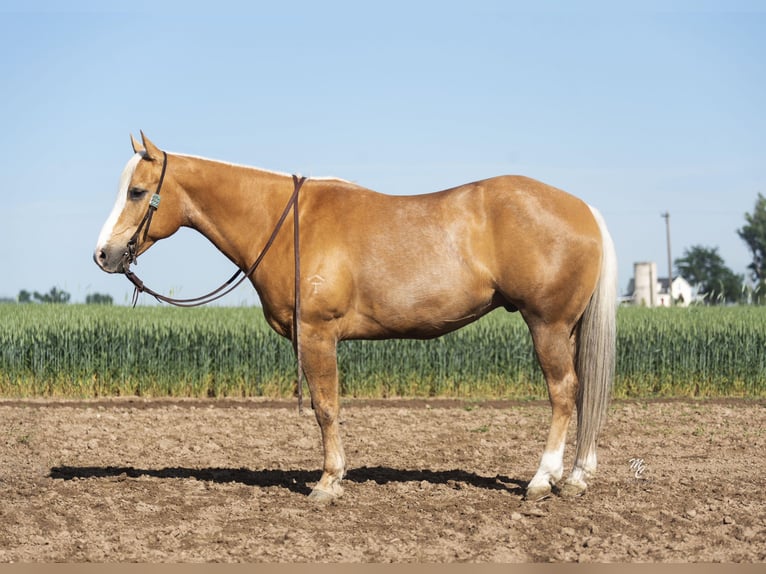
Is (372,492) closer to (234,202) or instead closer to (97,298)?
(234,202)

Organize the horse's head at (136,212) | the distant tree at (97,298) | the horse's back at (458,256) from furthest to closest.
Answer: the distant tree at (97,298)
the horse's head at (136,212)
the horse's back at (458,256)

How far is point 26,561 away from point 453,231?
3.31m

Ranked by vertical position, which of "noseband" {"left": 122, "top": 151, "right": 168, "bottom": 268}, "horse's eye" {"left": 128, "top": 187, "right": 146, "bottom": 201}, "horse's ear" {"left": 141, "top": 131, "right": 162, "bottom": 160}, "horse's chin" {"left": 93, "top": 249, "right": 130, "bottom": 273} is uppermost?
"horse's ear" {"left": 141, "top": 131, "right": 162, "bottom": 160}

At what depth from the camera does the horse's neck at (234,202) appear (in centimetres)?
636

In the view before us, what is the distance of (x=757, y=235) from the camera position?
241 feet

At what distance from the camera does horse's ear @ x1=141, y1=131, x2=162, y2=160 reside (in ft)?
20.4

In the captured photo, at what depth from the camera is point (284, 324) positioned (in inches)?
→ 245

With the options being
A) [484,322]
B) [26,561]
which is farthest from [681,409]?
[26,561]

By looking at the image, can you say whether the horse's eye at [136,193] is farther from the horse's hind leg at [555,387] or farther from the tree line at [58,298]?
the tree line at [58,298]

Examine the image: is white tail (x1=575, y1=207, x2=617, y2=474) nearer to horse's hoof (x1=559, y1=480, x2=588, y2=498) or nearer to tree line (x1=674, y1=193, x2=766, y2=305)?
horse's hoof (x1=559, y1=480, x2=588, y2=498)

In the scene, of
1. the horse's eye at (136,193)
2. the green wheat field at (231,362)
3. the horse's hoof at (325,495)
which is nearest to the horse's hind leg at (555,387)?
the horse's hoof at (325,495)
